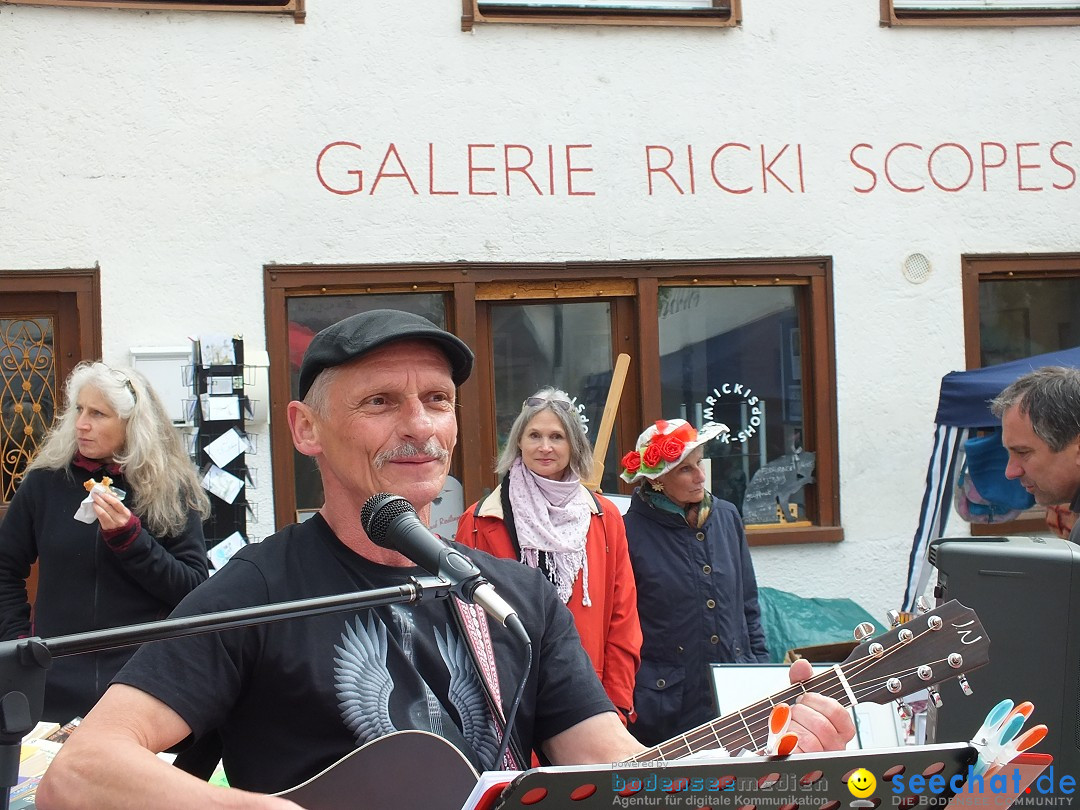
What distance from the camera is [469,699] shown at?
78.5 inches

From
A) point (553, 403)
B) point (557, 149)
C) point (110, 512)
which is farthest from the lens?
point (557, 149)

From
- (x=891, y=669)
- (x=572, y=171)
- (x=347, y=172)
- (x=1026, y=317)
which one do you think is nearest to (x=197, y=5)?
(x=347, y=172)

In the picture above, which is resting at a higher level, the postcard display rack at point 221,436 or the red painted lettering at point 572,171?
the red painted lettering at point 572,171

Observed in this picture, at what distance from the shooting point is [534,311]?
6859 mm

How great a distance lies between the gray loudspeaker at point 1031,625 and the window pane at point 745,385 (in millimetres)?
4375

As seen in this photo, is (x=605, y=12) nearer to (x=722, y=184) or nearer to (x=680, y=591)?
(x=722, y=184)

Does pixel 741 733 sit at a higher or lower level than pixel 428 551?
lower

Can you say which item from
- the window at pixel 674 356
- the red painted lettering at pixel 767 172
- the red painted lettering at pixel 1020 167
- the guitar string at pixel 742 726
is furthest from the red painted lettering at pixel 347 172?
the guitar string at pixel 742 726

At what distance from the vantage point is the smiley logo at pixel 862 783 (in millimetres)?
1393

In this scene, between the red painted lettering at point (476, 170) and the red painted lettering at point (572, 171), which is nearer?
the red painted lettering at point (476, 170)

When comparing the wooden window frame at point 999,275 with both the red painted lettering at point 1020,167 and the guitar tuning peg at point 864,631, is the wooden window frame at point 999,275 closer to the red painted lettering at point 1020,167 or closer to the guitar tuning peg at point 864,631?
the red painted lettering at point 1020,167

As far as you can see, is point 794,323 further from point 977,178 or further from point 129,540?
point 129,540

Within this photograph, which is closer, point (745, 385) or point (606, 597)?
point (606, 597)

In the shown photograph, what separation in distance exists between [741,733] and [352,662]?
0.67 metres
